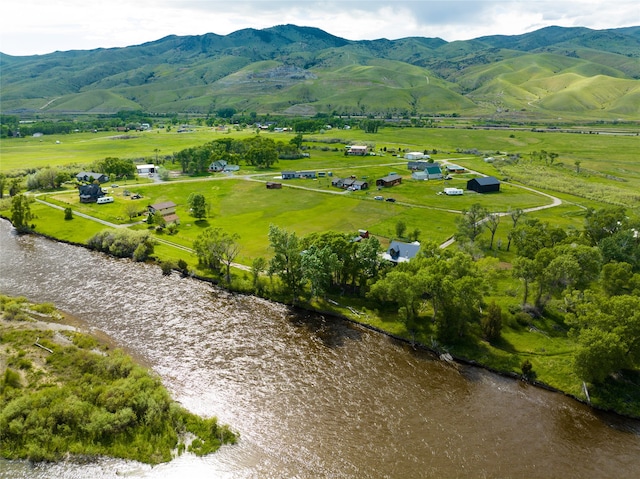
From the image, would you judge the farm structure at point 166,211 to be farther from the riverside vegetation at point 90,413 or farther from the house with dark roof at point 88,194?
the riverside vegetation at point 90,413

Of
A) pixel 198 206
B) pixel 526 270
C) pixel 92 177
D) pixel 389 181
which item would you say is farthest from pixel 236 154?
pixel 526 270

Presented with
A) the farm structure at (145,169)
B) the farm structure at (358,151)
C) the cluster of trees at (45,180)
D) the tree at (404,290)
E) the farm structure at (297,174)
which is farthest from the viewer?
the farm structure at (358,151)

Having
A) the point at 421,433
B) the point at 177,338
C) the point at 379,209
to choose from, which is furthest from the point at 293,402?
the point at 379,209

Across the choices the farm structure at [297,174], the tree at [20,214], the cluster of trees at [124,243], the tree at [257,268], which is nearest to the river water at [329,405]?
the tree at [257,268]

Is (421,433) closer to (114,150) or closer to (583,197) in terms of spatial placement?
(583,197)

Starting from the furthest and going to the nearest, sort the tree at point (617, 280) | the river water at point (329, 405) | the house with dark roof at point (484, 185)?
the house with dark roof at point (484, 185), the tree at point (617, 280), the river water at point (329, 405)
